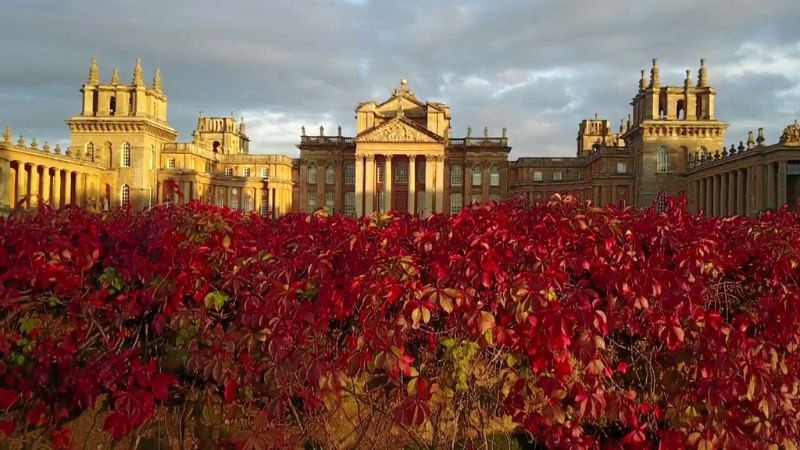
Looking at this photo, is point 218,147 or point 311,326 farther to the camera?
point 218,147

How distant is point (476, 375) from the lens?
4.67 meters

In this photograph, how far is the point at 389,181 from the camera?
2729 inches

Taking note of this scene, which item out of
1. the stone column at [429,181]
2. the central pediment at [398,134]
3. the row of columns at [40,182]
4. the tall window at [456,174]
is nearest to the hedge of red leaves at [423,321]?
the row of columns at [40,182]

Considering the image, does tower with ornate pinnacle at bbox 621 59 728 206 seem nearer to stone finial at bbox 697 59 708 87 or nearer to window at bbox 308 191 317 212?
stone finial at bbox 697 59 708 87

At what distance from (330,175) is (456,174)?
15215 millimetres

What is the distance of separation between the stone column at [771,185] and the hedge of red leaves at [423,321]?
1759 inches

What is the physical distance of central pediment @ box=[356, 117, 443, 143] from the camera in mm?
67438

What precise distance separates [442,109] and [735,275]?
69.5 m

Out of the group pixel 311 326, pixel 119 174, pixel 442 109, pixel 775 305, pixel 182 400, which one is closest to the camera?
pixel 311 326

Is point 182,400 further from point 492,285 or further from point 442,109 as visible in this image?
point 442,109

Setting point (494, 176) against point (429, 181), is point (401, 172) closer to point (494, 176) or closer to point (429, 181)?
point (429, 181)

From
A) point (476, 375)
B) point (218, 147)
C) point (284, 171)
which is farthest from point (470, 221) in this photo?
point (218, 147)

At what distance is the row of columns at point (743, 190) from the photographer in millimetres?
43875

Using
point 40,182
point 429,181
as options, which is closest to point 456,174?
point 429,181
